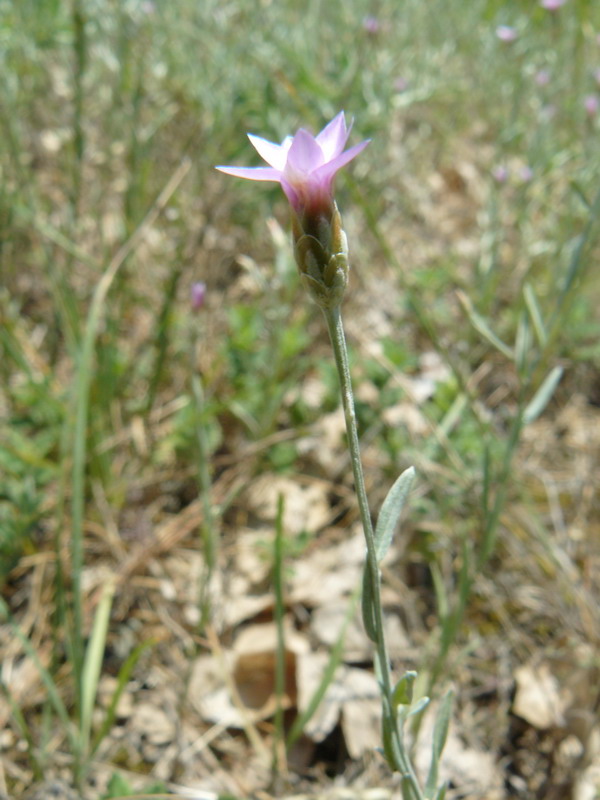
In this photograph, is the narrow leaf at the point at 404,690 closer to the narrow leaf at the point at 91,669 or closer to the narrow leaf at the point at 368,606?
the narrow leaf at the point at 368,606

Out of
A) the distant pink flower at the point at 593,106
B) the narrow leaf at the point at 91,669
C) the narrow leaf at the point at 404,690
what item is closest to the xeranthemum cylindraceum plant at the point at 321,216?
the narrow leaf at the point at 404,690

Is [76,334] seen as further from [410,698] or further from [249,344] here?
[410,698]

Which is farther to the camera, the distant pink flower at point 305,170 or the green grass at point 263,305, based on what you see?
the green grass at point 263,305

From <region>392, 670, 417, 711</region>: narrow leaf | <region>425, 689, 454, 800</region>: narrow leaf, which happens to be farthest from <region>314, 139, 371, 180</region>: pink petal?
<region>425, 689, 454, 800</region>: narrow leaf

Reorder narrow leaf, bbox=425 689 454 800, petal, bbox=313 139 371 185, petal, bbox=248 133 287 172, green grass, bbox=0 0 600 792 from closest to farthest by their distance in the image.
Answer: petal, bbox=313 139 371 185 → petal, bbox=248 133 287 172 → narrow leaf, bbox=425 689 454 800 → green grass, bbox=0 0 600 792

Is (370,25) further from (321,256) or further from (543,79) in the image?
(321,256)

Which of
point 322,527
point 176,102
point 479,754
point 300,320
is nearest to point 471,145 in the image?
point 176,102

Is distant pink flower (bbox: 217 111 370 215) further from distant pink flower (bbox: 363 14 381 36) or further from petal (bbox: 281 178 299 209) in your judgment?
distant pink flower (bbox: 363 14 381 36)

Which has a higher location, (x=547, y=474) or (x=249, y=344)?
(x=249, y=344)
